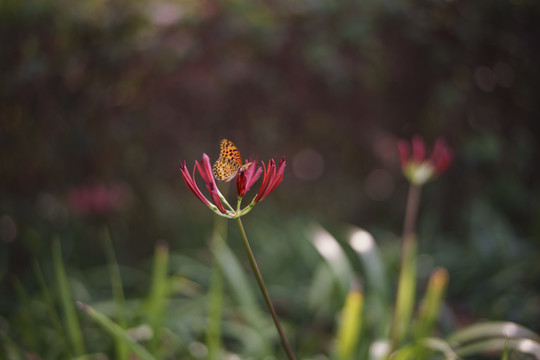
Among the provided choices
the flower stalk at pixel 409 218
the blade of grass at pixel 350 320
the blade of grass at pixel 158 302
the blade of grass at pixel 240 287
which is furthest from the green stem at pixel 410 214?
the blade of grass at pixel 158 302

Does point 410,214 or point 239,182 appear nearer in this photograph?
point 239,182

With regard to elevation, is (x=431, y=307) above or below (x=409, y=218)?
below

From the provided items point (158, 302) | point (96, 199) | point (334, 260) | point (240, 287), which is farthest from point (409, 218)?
point (96, 199)

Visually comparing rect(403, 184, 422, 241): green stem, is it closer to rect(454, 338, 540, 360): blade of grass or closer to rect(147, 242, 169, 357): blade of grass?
rect(454, 338, 540, 360): blade of grass

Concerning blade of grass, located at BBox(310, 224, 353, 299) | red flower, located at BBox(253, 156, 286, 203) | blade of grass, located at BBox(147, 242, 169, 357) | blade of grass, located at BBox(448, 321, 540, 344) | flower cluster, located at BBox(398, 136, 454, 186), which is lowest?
blade of grass, located at BBox(147, 242, 169, 357)

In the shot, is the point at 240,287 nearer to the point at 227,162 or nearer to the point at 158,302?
the point at 158,302

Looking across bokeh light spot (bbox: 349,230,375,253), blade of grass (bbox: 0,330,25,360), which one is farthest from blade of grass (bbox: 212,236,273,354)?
blade of grass (bbox: 0,330,25,360)

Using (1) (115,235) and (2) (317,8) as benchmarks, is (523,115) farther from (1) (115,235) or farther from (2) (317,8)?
(1) (115,235)
